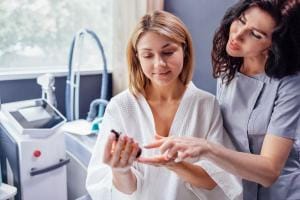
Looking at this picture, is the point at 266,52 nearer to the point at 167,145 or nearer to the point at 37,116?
the point at 167,145

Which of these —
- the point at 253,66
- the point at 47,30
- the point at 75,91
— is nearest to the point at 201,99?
the point at 253,66

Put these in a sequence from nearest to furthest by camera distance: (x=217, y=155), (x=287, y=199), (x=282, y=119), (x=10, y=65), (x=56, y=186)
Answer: (x=217, y=155)
(x=282, y=119)
(x=287, y=199)
(x=56, y=186)
(x=10, y=65)

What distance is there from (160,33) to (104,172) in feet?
1.70

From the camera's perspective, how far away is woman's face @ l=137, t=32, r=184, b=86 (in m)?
0.97

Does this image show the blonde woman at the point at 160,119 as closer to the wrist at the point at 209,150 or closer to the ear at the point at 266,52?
the wrist at the point at 209,150

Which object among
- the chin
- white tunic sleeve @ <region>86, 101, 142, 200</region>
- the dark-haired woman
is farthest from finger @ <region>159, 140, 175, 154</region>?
the chin

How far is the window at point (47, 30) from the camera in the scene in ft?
7.09

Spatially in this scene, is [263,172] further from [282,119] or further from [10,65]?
[10,65]

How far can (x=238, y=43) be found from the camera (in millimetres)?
1042

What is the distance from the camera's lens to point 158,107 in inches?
42.8

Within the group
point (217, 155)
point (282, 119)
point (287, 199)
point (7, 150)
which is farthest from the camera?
point (7, 150)

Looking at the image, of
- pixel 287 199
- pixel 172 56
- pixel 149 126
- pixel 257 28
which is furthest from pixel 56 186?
pixel 257 28

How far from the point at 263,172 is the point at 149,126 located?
1.29 feet

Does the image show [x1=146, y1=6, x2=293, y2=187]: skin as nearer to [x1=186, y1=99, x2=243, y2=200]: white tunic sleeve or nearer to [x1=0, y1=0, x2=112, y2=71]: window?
[x1=186, y1=99, x2=243, y2=200]: white tunic sleeve
